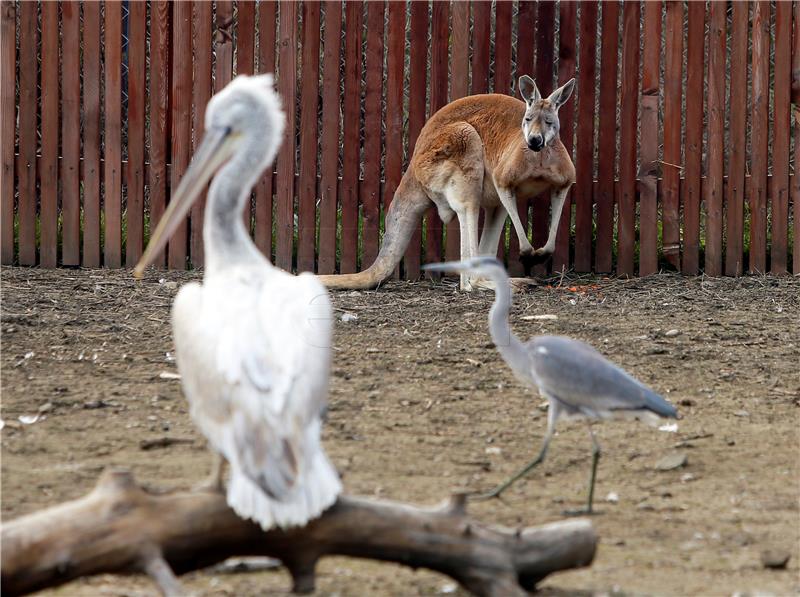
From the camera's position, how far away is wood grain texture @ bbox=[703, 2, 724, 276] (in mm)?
9164

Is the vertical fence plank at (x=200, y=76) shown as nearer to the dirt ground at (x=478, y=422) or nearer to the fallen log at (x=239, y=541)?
the dirt ground at (x=478, y=422)

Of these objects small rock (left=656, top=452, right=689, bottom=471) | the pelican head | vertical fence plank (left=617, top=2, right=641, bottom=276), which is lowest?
small rock (left=656, top=452, right=689, bottom=471)

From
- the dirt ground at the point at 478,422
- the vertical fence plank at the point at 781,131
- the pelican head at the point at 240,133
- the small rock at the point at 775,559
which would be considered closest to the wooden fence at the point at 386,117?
the vertical fence plank at the point at 781,131

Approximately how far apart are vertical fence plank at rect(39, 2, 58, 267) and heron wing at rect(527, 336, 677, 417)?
19.4 feet

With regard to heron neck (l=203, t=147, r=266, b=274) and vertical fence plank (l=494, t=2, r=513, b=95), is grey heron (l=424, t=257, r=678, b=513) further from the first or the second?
vertical fence plank (l=494, t=2, r=513, b=95)

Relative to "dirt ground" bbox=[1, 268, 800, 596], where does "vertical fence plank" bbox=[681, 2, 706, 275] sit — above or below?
above

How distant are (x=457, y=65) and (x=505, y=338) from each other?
15.9ft

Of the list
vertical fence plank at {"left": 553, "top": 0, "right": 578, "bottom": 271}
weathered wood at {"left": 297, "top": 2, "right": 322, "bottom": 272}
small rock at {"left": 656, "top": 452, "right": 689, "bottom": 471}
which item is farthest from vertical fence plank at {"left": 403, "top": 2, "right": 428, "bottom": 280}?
small rock at {"left": 656, "top": 452, "right": 689, "bottom": 471}

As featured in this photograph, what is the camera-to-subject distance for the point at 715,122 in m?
9.23

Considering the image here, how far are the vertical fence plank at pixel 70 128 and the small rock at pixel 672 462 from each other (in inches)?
234

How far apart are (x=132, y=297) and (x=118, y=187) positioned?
1675mm

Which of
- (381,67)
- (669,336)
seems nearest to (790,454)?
(669,336)

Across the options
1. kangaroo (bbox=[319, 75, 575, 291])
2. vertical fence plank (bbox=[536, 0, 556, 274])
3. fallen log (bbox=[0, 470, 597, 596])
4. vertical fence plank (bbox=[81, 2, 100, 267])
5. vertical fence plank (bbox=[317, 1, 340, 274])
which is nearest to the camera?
fallen log (bbox=[0, 470, 597, 596])

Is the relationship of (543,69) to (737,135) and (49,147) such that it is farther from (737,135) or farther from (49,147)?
(49,147)
